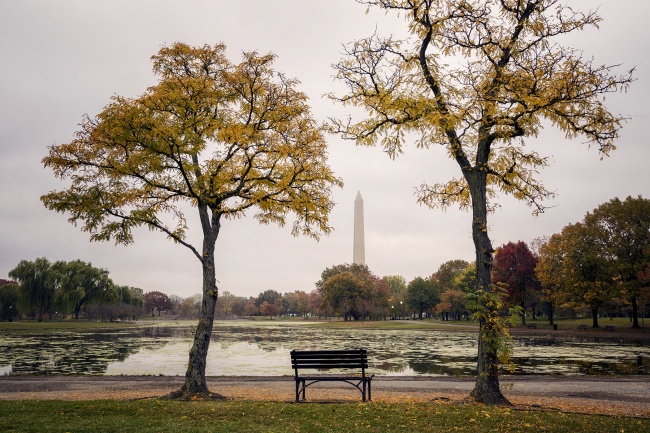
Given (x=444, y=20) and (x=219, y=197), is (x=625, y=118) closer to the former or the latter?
(x=444, y=20)

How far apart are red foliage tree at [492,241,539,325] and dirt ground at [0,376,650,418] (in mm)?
51426

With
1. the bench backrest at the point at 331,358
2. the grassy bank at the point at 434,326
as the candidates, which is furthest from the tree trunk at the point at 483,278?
the grassy bank at the point at 434,326

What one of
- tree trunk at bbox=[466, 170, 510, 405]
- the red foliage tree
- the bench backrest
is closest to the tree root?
the bench backrest

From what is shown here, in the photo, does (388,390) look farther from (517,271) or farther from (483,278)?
(517,271)

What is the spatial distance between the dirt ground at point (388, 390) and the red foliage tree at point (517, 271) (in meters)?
51.4

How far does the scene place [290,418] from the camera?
28.5 ft

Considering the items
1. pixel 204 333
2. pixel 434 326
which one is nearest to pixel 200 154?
pixel 204 333

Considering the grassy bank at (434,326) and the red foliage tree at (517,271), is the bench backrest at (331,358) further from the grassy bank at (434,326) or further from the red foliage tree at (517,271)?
the red foliage tree at (517,271)

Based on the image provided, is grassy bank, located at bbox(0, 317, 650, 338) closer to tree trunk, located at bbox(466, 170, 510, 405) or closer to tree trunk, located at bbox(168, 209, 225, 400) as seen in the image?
tree trunk, located at bbox(466, 170, 510, 405)

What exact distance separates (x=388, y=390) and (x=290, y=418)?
19.8 feet

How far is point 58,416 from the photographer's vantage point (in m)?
8.88

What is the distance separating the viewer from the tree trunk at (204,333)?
42.2 feet

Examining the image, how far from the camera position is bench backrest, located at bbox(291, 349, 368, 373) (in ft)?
38.7

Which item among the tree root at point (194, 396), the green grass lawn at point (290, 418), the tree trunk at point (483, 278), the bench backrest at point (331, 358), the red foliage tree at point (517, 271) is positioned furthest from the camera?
the red foliage tree at point (517, 271)
